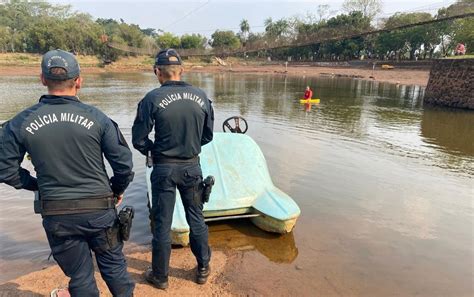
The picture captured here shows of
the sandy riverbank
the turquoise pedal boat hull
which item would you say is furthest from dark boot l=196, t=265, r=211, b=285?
the sandy riverbank

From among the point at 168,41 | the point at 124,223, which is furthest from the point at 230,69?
the point at 124,223

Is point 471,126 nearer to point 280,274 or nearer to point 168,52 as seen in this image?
point 280,274

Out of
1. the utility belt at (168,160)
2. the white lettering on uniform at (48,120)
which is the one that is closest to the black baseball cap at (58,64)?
the white lettering on uniform at (48,120)

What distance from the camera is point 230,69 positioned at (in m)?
73.8

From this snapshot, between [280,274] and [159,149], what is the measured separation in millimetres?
2189

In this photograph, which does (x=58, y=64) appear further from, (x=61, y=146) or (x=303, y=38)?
(x=303, y=38)

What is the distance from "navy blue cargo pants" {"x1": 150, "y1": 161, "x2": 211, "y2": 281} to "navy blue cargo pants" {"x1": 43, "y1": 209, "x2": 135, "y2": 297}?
0.74 metres

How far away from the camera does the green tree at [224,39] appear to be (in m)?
96.8

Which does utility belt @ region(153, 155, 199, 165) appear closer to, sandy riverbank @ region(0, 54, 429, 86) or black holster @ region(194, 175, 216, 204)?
black holster @ region(194, 175, 216, 204)

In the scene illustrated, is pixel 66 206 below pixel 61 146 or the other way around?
below

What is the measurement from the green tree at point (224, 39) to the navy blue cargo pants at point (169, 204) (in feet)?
314

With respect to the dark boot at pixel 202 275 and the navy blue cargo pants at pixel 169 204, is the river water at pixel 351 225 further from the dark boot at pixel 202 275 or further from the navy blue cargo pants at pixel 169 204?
the navy blue cargo pants at pixel 169 204

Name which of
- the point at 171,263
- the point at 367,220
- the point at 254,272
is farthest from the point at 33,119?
the point at 367,220

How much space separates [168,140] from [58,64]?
1.32 metres
